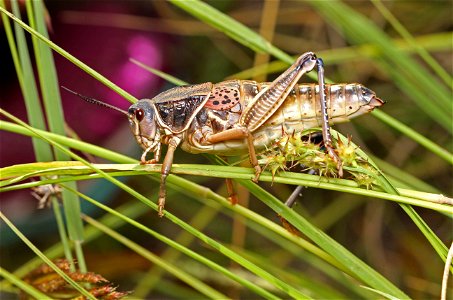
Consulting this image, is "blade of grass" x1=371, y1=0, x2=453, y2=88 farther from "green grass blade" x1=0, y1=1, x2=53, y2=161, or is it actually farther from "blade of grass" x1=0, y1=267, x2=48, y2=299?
"blade of grass" x1=0, y1=267, x2=48, y2=299

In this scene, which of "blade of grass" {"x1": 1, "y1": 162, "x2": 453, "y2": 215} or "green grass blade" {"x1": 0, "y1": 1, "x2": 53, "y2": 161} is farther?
"green grass blade" {"x1": 0, "y1": 1, "x2": 53, "y2": 161}

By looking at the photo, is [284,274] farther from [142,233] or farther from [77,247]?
[142,233]

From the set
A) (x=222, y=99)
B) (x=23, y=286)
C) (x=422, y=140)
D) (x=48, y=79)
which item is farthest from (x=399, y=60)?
(x=23, y=286)

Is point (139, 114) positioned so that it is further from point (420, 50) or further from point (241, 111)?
point (420, 50)

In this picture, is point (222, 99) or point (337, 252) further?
point (222, 99)

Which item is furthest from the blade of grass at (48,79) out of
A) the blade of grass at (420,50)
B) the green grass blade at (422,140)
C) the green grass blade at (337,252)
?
the blade of grass at (420,50)

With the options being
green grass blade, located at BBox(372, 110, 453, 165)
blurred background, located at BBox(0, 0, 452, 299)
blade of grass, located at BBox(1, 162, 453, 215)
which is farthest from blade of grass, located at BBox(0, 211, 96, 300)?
blurred background, located at BBox(0, 0, 452, 299)

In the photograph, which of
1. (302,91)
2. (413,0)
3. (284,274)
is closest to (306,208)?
(284,274)

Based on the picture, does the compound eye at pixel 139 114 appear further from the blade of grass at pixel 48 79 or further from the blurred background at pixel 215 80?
the blurred background at pixel 215 80
